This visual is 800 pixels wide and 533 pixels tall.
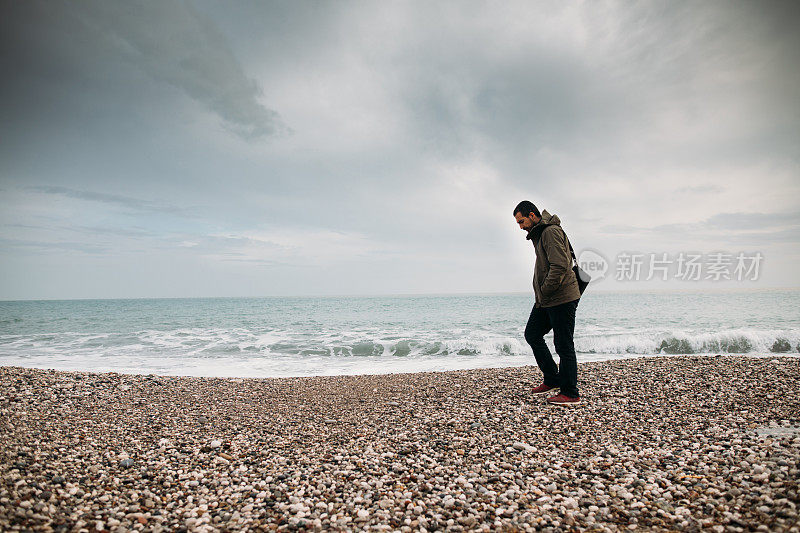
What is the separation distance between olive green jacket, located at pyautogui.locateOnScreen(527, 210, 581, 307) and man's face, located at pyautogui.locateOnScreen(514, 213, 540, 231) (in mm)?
66

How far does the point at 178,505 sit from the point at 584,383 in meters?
6.68

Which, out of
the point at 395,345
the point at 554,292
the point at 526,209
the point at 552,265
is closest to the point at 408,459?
the point at 554,292

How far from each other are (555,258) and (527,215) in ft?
2.81

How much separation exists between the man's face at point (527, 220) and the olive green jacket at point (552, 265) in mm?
66

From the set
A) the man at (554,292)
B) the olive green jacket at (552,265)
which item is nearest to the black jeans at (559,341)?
the man at (554,292)

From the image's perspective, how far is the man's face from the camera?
5.89 metres

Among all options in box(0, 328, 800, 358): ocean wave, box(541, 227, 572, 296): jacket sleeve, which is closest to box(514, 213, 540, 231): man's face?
box(541, 227, 572, 296): jacket sleeve

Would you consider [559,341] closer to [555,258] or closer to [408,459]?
[555,258]

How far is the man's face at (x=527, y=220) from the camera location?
5.89 m

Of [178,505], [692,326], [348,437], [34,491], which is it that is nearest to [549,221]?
[348,437]

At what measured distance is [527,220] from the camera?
5.90 metres

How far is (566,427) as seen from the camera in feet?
16.4

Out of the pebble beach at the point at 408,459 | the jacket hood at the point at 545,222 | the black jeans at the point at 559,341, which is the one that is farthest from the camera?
the jacket hood at the point at 545,222

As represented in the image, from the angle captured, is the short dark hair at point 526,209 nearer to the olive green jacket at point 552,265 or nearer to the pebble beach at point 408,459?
the olive green jacket at point 552,265
